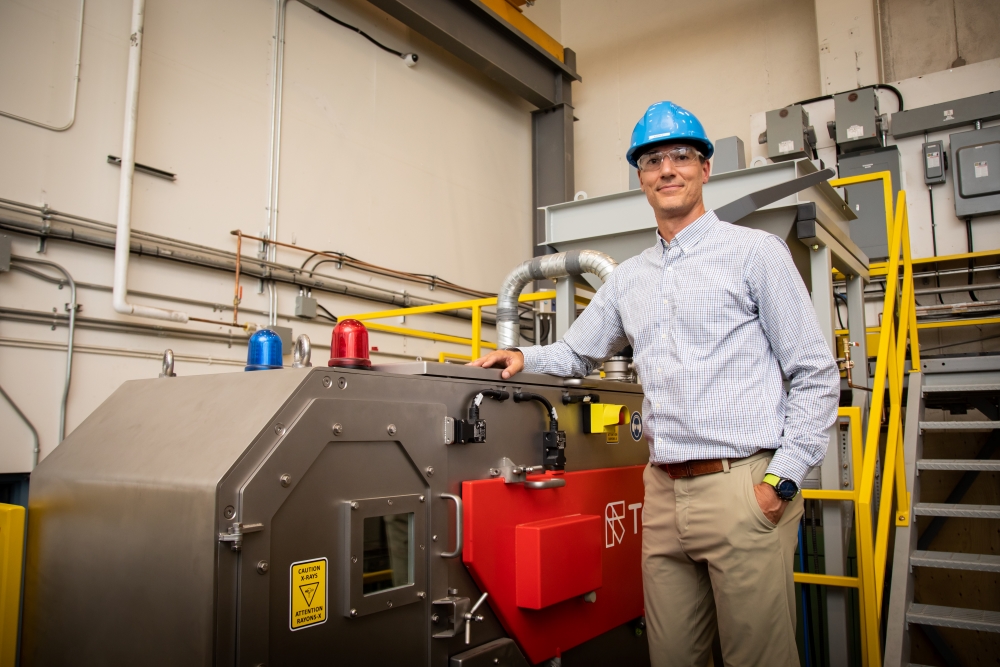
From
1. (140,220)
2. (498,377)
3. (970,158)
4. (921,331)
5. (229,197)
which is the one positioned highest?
(970,158)

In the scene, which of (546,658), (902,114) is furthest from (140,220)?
(902,114)

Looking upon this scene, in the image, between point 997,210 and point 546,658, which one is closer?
point 546,658

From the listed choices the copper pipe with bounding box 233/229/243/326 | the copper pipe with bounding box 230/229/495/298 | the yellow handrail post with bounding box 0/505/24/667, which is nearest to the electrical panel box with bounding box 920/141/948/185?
the copper pipe with bounding box 230/229/495/298

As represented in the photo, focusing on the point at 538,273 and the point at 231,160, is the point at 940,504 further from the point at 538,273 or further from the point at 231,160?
the point at 231,160

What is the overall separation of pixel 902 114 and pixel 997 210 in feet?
3.25

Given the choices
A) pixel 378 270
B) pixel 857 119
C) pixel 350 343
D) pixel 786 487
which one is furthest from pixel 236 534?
pixel 857 119

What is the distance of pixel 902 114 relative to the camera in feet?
17.9

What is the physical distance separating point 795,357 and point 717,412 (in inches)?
9.0

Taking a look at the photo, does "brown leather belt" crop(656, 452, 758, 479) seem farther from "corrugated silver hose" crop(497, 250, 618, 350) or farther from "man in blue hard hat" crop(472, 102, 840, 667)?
"corrugated silver hose" crop(497, 250, 618, 350)

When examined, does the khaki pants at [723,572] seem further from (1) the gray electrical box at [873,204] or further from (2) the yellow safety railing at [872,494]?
(1) the gray electrical box at [873,204]

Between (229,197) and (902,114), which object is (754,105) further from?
(229,197)

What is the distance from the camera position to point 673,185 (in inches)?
74.1

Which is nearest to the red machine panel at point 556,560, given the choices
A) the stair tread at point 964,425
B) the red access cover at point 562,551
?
the red access cover at point 562,551

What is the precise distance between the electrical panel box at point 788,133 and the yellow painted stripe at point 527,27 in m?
2.73
